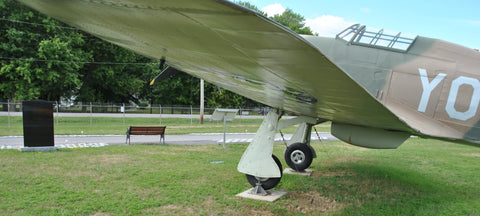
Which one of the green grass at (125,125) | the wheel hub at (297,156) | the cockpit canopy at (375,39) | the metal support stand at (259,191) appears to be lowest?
the green grass at (125,125)

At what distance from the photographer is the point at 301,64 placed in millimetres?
2277

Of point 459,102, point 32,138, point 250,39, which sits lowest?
point 32,138

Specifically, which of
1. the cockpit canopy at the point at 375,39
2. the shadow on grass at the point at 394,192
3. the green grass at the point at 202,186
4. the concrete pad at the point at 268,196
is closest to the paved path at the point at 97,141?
the green grass at the point at 202,186

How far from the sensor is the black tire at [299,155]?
7281 millimetres

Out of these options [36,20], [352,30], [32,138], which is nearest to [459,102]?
[352,30]

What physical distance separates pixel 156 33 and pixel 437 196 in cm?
606

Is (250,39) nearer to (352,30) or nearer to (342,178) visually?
(352,30)

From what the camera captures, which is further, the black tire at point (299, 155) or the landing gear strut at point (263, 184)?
the black tire at point (299, 155)

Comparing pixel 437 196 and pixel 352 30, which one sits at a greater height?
pixel 352 30

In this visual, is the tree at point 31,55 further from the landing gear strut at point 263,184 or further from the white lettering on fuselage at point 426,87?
the white lettering on fuselage at point 426,87

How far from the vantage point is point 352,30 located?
18.0 feet

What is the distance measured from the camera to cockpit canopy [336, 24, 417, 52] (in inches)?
194

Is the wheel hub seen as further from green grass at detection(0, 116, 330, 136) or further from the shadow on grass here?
green grass at detection(0, 116, 330, 136)

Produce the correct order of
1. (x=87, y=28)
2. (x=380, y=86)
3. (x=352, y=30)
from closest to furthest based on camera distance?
1. (x=87, y=28)
2. (x=380, y=86)
3. (x=352, y=30)
